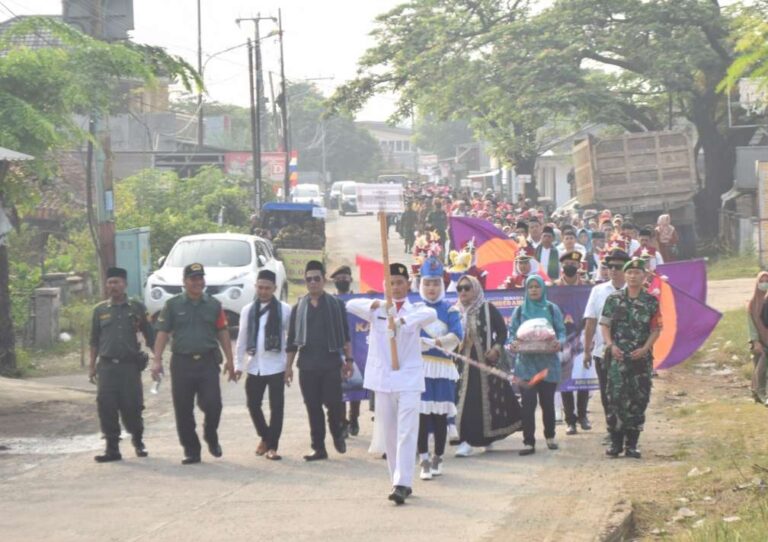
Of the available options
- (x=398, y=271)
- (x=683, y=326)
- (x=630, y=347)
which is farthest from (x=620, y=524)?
(x=683, y=326)

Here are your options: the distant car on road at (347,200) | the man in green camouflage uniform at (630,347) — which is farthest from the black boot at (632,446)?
the distant car on road at (347,200)

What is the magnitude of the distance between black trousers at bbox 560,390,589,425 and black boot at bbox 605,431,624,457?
1.72 metres

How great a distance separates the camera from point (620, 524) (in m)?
9.42

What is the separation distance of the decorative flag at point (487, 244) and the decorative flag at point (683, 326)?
14.6ft

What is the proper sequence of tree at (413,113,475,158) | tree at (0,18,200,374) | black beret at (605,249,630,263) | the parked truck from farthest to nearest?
1. tree at (413,113,475,158)
2. the parked truck
3. tree at (0,18,200,374)
4. black beret at (605,249,630,263)

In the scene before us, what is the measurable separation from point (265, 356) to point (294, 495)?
85.6 inches

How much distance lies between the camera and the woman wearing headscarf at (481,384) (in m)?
12.5

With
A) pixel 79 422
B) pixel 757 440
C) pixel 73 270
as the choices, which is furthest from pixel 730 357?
pixel 73 270

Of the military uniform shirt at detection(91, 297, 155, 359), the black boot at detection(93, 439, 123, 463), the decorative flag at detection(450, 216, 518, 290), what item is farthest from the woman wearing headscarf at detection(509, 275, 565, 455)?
the decorative flag at detection(450, 216, 518, 290)

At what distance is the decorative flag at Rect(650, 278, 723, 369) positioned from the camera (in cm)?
1650

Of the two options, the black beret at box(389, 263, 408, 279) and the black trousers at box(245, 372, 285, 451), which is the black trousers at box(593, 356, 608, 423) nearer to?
the black beret at box(389, 263, 408, 279)

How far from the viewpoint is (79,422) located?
1636 cm

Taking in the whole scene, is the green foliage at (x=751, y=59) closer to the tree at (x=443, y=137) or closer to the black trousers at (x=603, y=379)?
the black trousers at (x=603, y=379)

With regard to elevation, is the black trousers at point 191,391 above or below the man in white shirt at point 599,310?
below
